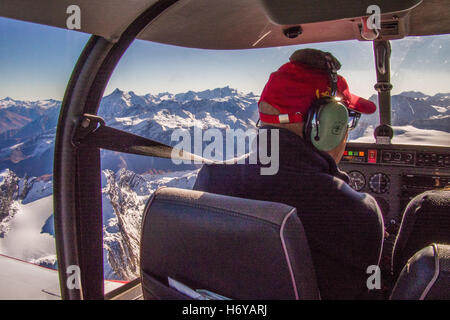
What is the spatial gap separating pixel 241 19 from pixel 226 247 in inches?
51.2

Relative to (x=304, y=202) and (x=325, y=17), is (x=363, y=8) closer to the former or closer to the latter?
(x=325, y=17)

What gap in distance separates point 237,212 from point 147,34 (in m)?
1.33

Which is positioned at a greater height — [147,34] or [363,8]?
[147,34]

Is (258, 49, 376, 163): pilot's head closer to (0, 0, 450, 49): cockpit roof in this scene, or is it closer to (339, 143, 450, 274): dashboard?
(0, 0, 450, 49): cockpit roof

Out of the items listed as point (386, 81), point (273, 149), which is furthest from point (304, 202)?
point (386, 81)

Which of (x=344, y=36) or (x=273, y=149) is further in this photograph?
(x=344, y=36)

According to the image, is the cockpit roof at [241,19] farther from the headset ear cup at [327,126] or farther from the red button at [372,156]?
the red button at [372,156]

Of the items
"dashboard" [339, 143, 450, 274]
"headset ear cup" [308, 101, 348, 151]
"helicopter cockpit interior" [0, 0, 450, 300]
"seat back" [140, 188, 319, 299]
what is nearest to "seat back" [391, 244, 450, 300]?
"helicopter cockpit interior" [0, 0, 450, 300]

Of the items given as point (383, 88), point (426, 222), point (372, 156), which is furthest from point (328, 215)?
point (383, 88)

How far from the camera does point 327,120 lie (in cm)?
119

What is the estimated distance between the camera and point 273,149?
110 cm

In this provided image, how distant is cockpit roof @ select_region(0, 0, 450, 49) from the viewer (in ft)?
3.57

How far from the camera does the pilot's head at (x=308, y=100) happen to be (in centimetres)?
119

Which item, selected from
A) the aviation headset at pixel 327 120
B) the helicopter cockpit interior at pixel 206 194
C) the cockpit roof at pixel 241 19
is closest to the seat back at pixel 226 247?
the helicopter cockpit interior at pixel 206 194
